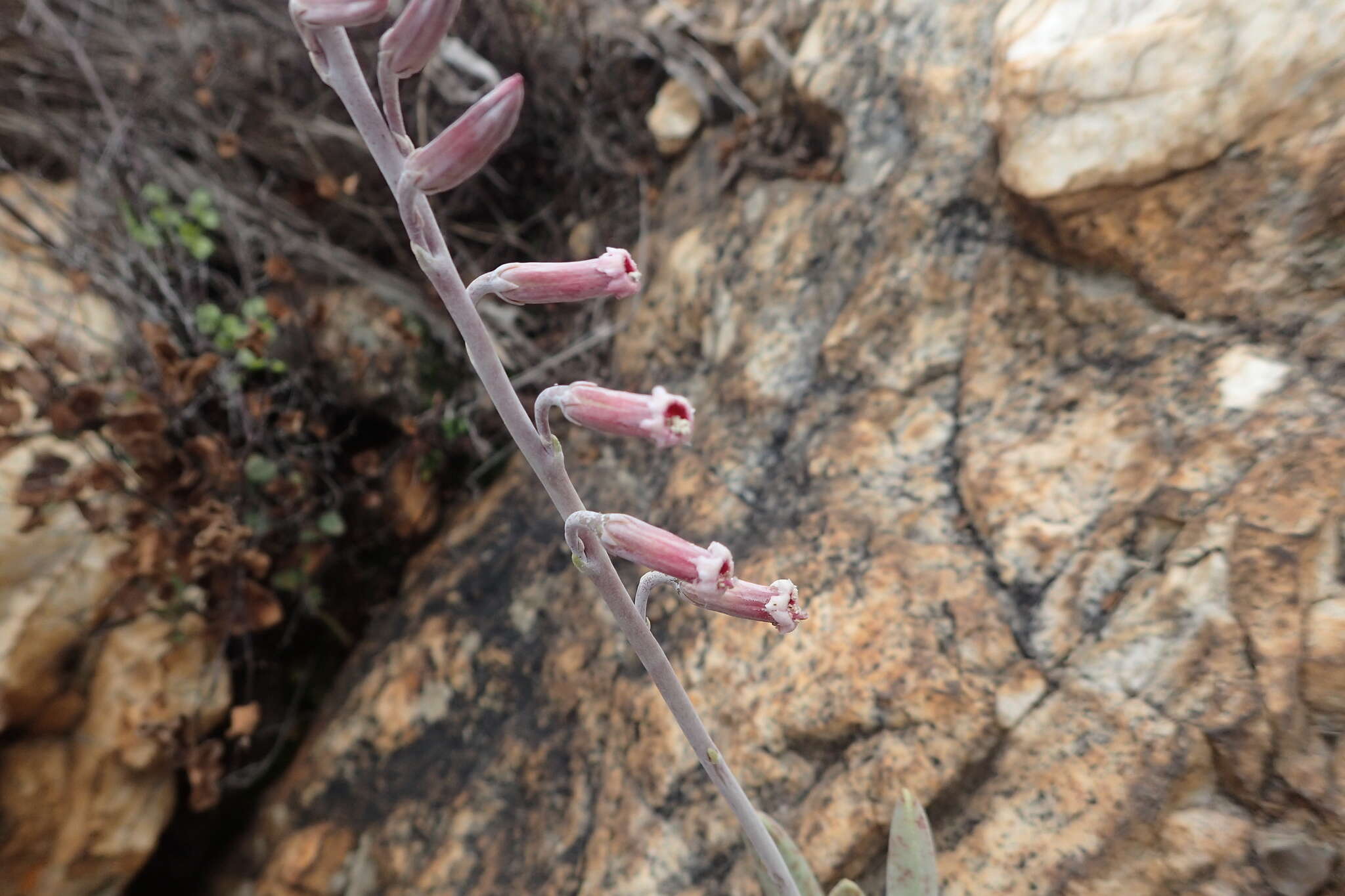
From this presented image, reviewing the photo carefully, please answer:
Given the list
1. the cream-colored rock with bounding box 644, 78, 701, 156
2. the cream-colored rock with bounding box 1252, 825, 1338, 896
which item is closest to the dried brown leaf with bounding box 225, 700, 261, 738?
the cream-colored rock with bounding box 644, 78, 701, 156

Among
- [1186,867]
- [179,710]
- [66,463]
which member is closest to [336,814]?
[179,710]

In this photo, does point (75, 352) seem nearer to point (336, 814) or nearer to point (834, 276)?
point (336, 814)

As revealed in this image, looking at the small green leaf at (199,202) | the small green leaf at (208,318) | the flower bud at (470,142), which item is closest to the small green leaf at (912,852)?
the flower bud at (470,142)

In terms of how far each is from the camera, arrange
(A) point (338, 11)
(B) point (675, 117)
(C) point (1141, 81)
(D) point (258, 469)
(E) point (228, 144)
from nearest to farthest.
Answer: (A) point (338, 11)
(C) point (1141, 81)
(D) point (258, 469)
(E) point (228, 144)
(B) point (675, 117)

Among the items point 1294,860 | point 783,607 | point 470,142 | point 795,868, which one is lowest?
point 795,868

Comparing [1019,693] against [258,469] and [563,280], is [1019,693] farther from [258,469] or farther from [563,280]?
[258,469]

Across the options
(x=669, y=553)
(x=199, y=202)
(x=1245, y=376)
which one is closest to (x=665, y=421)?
(x=669, y=553)

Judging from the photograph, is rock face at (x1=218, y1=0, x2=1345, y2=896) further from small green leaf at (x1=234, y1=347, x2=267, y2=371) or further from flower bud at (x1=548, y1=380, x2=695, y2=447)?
small green leaf at (x1=234, y1=347, x2=267, y2=371)
